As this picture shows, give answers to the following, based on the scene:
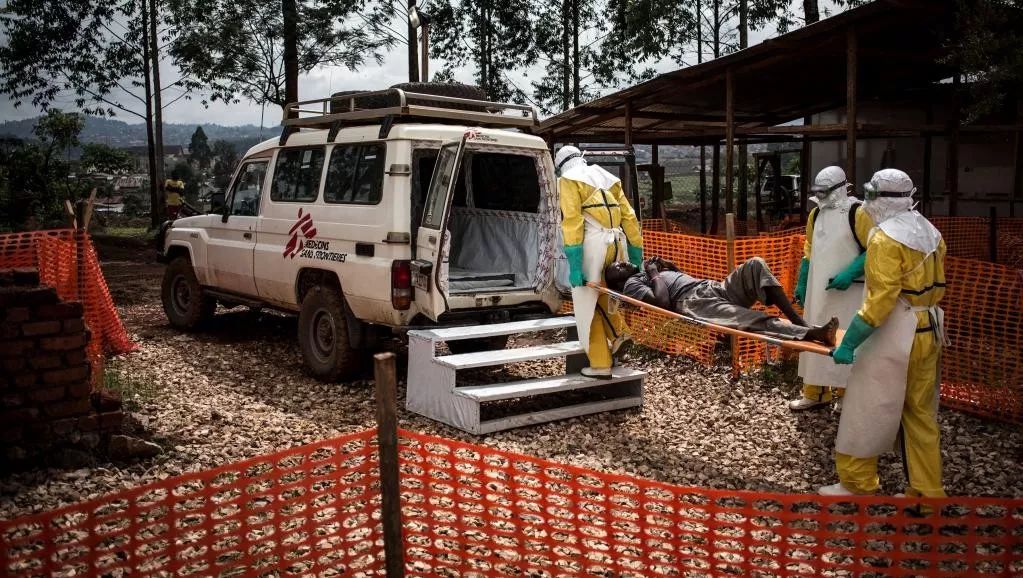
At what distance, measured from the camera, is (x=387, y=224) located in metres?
6.36

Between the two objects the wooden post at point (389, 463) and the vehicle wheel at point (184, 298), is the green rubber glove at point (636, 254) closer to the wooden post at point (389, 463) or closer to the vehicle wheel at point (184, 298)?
the wooden post at point (389, 463)

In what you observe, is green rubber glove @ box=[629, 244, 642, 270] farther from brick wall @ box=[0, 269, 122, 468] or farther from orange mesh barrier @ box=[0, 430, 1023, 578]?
brick wall @ box=[0, 269, 122, 468]

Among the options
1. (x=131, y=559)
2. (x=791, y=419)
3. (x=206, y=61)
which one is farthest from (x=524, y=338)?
(x=206, y=61)

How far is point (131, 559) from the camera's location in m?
2.87

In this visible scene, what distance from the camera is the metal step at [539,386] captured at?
5.86m

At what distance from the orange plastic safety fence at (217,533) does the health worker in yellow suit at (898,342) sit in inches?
102

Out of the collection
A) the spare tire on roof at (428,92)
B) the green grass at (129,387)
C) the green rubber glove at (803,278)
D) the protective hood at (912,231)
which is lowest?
the green grass at (129,387)

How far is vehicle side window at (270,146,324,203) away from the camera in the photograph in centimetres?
732

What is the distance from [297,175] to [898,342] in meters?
5.31

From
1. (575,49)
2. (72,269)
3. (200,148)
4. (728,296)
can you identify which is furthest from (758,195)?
(200,148)

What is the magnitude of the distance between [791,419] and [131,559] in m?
4.84

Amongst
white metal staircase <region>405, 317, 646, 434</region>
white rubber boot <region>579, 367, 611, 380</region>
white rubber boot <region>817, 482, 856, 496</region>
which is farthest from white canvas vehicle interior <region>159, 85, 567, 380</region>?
white rubber boot <region>817, 482, 856, 496</region>

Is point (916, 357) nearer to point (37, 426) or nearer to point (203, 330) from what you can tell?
point (37, 426)

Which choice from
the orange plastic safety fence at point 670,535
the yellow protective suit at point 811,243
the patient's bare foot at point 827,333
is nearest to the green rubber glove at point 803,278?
the yellow protective suit at point 811,243
